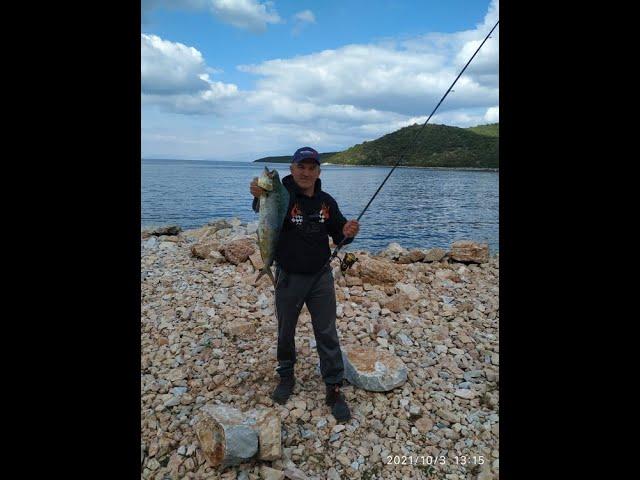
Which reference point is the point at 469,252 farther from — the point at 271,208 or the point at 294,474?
the point at 294,474

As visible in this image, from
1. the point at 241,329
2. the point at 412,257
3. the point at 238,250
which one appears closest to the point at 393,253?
the point at 412,257

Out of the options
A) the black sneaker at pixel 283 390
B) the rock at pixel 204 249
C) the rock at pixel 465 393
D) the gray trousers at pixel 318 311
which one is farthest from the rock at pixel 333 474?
the rock at pixel 204 249

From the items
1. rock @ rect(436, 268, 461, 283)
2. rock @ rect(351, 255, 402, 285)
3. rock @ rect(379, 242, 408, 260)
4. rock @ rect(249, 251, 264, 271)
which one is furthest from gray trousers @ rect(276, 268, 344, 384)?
rock @ rect(379, 242, 408, 260)

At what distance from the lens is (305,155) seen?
3785 mm

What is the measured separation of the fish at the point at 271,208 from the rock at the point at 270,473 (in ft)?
6.67

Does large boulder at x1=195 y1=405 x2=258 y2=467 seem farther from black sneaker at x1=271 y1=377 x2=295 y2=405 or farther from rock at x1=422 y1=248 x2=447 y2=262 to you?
rock at x1=422 y1=248 x2=447 y2=262

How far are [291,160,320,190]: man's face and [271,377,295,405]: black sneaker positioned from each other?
92.8 inches

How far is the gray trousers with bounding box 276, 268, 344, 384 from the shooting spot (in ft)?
13.0

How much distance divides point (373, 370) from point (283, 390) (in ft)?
3.82

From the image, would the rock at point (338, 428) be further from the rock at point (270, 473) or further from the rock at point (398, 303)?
the rock at point (398, 303)
